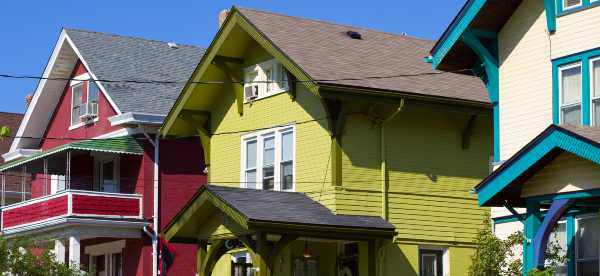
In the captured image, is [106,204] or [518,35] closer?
[518,35]

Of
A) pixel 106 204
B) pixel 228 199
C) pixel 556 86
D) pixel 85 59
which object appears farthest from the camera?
pixel 85 59

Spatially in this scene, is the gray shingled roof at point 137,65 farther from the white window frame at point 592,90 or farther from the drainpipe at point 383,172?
the white window frame at point 592,90

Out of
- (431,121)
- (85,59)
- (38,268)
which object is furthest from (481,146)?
(85,59)

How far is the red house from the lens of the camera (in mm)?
36844

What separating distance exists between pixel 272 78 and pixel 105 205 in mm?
8696

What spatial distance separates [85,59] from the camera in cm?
3934

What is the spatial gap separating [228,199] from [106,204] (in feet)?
36.8

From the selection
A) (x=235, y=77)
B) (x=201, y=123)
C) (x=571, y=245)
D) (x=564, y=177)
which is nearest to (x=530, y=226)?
(x=564, y=177)

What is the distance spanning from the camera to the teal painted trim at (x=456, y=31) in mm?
23672

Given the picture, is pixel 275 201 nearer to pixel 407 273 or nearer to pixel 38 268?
pixel 407 273

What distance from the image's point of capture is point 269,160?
30.8m

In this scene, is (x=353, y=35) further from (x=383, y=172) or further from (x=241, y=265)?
(x=241, y=265)

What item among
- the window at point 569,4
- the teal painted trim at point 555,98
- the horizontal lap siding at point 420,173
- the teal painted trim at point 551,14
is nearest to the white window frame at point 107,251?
the horizontal lap siding at point 420,173

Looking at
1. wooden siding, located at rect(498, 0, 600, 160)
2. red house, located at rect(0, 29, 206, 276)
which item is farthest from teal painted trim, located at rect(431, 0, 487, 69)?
red house, located at rect(0, 29, 206, 276)
